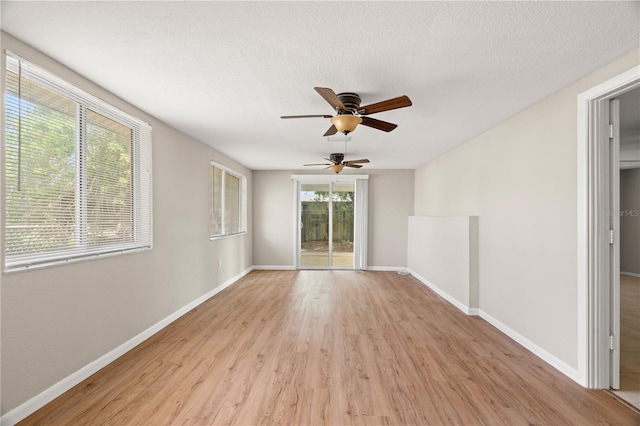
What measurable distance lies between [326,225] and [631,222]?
6083 mm

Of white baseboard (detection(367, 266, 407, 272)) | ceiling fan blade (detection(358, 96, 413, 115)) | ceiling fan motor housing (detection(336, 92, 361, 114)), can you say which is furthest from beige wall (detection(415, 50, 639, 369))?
white baseboard (detection(367, 266, 407, 272))

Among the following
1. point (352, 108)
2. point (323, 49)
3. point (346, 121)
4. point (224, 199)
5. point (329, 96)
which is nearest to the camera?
point (323, 49)

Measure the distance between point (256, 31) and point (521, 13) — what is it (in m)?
1.42

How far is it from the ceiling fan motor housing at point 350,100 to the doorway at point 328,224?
4.62 meters

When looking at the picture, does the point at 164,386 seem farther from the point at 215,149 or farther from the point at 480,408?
the point at 215,149

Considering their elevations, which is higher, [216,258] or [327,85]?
[327,85]

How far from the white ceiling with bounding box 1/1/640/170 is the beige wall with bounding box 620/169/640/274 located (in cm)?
507

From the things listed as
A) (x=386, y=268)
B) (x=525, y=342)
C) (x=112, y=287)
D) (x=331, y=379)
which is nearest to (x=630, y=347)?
(x=525, y=342)

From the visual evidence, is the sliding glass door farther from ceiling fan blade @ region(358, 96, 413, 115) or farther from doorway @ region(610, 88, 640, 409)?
ceiling fan blade @ region(358, 96, 413, 115)

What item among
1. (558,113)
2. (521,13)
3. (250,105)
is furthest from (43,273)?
(558,113)

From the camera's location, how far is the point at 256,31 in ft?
6.07

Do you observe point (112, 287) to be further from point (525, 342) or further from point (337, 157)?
point (525, 342)

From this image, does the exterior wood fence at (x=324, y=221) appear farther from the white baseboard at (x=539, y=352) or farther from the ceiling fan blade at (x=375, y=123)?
the ceiling fan blade at (x=375, y=123)

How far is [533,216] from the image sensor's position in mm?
3035
